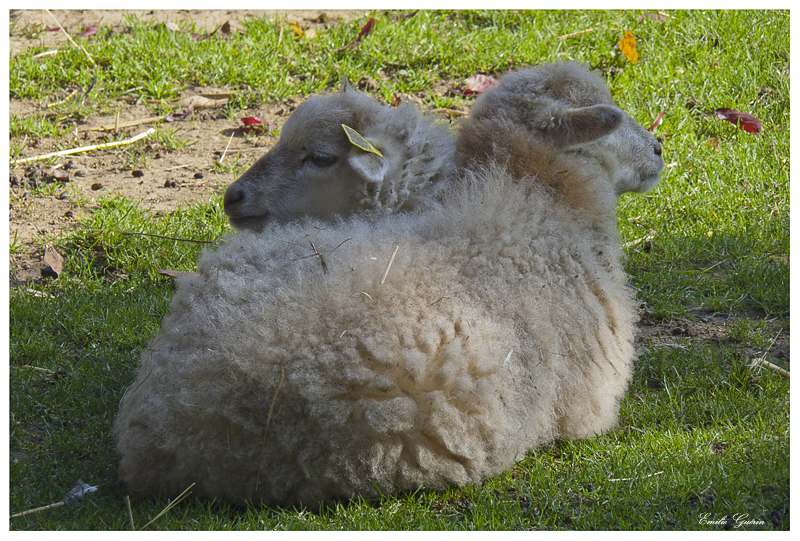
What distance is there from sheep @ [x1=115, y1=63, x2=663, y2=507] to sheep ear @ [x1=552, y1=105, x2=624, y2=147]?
59 centimetres

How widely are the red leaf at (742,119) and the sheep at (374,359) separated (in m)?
3.99

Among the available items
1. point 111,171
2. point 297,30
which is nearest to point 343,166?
point 111,171

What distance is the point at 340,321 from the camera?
2.90 meters

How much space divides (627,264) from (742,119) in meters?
2.31

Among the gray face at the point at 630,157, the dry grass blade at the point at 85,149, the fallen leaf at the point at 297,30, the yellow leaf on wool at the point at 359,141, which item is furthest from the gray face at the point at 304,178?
the fallen leaf at the point at 297,30

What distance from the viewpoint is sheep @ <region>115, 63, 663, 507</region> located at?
2855mm

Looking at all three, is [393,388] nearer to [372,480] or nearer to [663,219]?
[372,480]

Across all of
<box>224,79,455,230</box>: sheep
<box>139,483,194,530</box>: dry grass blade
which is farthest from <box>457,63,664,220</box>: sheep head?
<box>139,483,194,530</box>: dry grass blade

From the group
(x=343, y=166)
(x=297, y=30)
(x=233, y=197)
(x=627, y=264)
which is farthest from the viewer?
(x=297, y=30)

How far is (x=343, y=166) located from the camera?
421 centimetres

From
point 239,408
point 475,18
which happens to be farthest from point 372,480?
point 475,18

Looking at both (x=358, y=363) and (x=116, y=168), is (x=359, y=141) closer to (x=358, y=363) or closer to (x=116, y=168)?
(x=358, y=363)

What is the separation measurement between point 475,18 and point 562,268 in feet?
17.4

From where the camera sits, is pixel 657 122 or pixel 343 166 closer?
pixel 343 166
